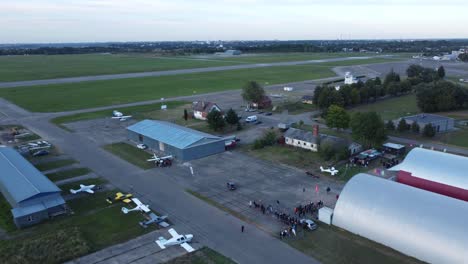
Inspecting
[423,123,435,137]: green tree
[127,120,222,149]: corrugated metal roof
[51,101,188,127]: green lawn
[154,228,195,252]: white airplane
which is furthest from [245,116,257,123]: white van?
[154,228,195,252]: white airplane

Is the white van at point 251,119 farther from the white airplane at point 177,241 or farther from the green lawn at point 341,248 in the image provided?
the white airplane at point 177,241

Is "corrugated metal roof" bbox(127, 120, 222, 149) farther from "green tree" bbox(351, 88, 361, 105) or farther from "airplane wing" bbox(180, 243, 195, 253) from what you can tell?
"green tree" bbox(351, 88, 361, 105)

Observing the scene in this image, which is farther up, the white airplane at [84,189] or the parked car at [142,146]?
the parked car at [142,146]

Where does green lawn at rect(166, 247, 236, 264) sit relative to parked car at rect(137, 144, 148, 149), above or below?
below

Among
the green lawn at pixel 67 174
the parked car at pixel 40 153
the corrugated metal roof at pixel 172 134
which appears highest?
the corrugated metal roof at pixel 172 134

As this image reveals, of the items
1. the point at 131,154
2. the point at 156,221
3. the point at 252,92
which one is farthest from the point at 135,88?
the point at 156,221

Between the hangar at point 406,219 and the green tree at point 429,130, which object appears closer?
the hangar at point 406,219

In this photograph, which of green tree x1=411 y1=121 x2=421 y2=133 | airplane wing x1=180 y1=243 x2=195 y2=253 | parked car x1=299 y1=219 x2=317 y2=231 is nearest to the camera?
airplane wing x1=180 y1=243 x2=195 y2=253

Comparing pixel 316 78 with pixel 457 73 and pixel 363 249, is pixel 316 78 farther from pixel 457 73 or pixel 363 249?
pixel 363 249

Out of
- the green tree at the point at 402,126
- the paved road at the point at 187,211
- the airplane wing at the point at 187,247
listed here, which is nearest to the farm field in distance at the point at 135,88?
the paved road at the point at 187,211
